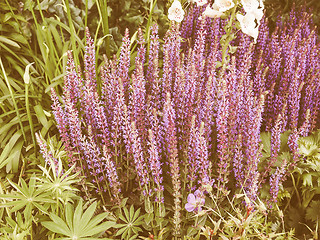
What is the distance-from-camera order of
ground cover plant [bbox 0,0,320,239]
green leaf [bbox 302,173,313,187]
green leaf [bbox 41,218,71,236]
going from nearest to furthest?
green leaf [bbox 41,218,71,236]
ground cover plant [bbox 0,0,320,239]
green leaf [bbox 302,173,313,187]

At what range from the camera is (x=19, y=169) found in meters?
2.46

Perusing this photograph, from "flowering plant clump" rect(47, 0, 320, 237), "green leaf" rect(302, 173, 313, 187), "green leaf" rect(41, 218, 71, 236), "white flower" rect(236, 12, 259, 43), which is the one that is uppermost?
"white flower" rect(236, 12, 259, 43)

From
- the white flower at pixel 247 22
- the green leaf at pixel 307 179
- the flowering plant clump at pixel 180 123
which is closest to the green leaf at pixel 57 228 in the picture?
the flowering plant clump at pixel 180 123

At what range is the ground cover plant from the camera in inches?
62.2

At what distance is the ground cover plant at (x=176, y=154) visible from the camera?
1.58m

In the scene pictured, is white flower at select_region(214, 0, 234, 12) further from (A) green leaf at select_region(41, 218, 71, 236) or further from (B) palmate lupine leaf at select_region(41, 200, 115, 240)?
(A) green leaf at select_region(41, 218, 71, 236)

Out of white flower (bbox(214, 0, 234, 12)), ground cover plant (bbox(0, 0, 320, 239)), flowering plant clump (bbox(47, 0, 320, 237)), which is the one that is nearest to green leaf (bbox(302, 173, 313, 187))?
ground cover plant (bbox(0, 0, 320, 239))

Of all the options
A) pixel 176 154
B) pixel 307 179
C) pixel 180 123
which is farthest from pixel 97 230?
pixel 307 179

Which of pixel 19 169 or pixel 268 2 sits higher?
pixel 268 2

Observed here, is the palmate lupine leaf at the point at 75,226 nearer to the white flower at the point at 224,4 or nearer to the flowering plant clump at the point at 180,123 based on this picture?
the flowering plant clump at the point at 180,123

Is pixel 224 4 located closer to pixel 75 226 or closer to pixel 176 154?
pixel 176 154

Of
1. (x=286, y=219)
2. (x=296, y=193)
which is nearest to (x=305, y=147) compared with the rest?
(x=296, y=193)

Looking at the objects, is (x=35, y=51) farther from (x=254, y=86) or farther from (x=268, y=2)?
(x=268, y=2)

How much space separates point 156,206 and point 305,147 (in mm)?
1021
